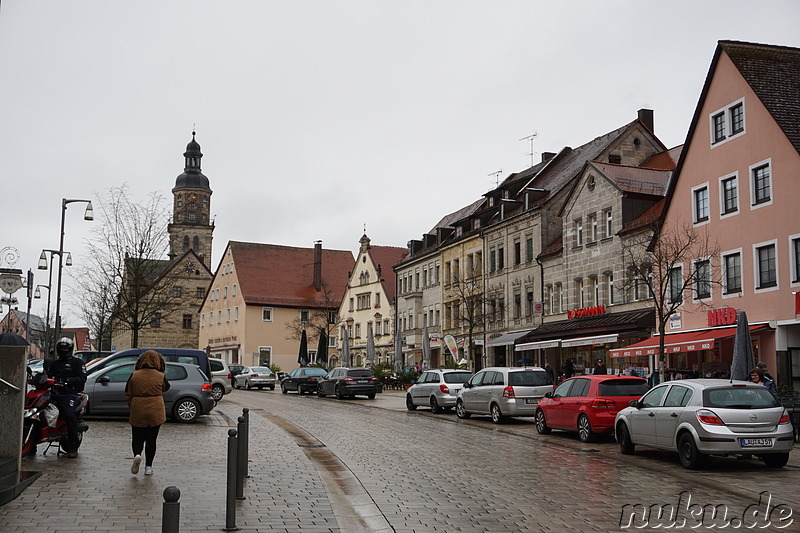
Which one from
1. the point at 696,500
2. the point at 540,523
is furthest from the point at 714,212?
the point at 540,523

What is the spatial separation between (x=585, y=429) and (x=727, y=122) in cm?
1806

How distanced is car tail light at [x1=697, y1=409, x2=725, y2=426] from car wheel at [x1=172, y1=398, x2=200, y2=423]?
1295cm

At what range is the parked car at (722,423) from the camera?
1394 cm

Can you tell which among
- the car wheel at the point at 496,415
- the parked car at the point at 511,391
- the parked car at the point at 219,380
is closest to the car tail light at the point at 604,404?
the parked car at the point at 511,391

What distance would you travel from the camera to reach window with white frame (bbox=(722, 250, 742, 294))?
104 ft

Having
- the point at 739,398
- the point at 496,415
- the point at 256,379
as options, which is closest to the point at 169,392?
the point at 496,415

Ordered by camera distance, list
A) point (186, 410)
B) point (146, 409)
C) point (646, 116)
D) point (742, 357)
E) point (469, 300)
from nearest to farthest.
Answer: point (146, 409) < point (742, 357) < point (186, 410) < point (469, 300) < point (646, 116)

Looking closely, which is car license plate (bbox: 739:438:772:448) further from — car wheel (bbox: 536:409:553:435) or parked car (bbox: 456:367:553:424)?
parked car (bbox: 456:367:553:424)

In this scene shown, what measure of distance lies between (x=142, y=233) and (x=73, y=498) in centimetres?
3355

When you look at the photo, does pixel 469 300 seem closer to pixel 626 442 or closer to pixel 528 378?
pixel 528 378

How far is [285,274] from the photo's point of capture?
9581 cm

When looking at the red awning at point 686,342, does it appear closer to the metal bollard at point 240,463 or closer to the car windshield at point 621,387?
the car windshield at point 621,387

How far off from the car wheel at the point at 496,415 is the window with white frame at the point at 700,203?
1358 centimetres

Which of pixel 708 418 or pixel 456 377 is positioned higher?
pixel 456 377
